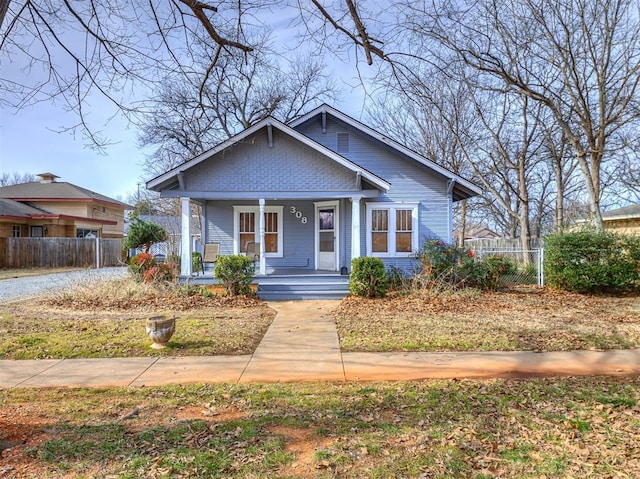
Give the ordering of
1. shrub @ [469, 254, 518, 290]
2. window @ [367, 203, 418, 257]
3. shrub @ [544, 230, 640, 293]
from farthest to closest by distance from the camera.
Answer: window @ [367, 203, 418, 257], shrub @ [469, 254, 518, 290], shrub @ [544, 230, 640, 293]

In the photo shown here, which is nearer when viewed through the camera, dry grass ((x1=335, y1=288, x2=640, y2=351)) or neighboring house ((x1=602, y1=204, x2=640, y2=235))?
dry grass ((x1=335, y1=288, x2=640, y2=351))

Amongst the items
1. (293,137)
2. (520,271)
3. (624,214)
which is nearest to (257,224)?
(293,137)

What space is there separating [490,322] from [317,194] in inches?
239

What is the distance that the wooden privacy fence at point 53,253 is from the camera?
2212cm

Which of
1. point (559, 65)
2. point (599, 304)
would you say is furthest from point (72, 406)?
point (559, 65)

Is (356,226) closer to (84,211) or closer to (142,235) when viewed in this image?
(142,235)

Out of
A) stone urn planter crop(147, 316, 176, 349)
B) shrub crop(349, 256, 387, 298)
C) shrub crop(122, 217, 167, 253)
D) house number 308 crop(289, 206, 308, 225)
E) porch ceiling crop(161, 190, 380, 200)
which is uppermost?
porch ceiling crop(161, 190, 380, 200)

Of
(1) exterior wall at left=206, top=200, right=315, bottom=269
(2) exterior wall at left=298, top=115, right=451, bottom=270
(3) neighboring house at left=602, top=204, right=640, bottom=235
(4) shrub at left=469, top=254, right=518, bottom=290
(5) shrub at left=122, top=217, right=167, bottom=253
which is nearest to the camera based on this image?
(4) shrub at left=469, top=254, right=518, bottom=290

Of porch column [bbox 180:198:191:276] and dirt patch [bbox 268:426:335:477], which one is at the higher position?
porch column [bbox 180:198:191:276]

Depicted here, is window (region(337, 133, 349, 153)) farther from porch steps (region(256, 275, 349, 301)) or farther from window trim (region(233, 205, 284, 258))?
porch steps (region(256, 275, 349, 301))

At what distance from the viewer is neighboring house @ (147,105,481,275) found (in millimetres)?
11766

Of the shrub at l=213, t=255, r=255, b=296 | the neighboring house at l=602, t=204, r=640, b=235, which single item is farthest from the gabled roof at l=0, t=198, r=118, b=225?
the neighboring house at l=602, t=204, r=640, b=235

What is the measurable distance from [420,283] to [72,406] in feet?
30.1

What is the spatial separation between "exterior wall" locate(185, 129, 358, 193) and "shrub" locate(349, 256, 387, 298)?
2.42 m
